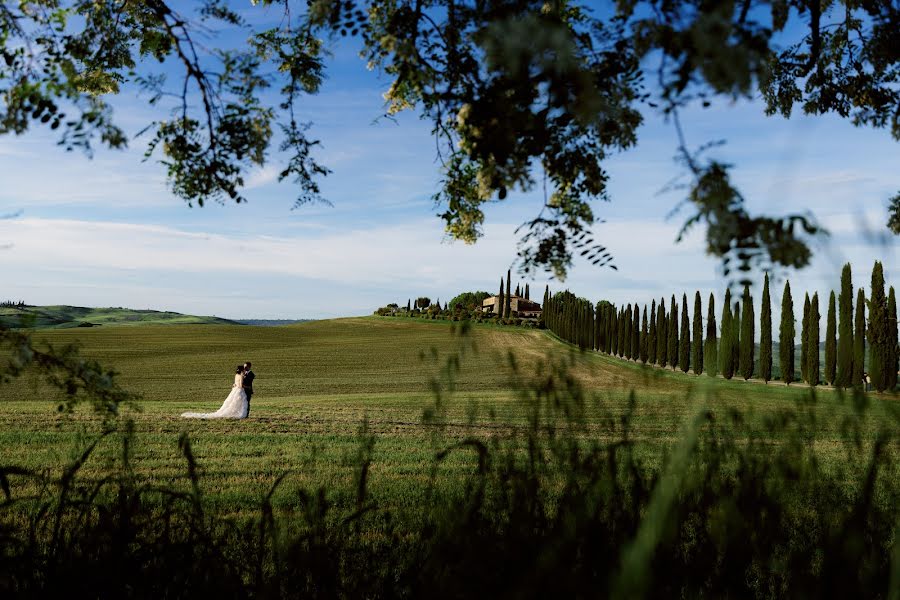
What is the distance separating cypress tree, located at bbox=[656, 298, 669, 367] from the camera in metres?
32.1

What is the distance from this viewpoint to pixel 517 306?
79875 millimetres

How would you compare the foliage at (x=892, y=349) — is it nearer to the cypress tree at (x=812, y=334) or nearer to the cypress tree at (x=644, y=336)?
the cypress tree at (x=812, y=334)

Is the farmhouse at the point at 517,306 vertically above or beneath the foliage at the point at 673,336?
above

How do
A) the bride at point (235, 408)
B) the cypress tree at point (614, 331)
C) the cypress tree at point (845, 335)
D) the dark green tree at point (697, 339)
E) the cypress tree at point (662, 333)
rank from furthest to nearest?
the cypress tree at point (614, 331) < the cypress tree at point (662, 333) < the dark green tree at point (697, 339) < the cypress tree at point (845, 335) < the bride at point (235, 408)

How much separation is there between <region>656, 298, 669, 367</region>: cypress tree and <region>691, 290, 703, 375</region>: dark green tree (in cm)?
208

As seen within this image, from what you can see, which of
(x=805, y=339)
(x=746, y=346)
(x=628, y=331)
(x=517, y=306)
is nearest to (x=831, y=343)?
(x=805, y=339)

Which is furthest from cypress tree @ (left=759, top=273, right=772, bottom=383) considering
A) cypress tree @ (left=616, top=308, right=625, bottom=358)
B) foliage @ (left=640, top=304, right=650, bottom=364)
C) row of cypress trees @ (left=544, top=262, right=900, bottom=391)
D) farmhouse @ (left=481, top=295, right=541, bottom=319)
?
farmhouse @ (left=481, top=295, right=541, bottom=319)

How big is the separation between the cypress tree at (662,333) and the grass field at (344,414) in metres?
2.65

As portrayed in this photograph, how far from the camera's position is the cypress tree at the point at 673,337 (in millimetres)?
31047

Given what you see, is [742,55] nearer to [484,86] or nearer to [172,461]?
[484,86]

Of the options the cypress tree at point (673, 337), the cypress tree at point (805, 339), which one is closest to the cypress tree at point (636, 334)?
the cypress tree at point (673, 337)

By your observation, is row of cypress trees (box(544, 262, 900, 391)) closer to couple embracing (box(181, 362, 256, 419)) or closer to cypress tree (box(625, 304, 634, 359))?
cypress tree (box(625, 304, 634, 359))

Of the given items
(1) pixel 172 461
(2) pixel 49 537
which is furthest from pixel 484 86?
(1) pixel 172 461

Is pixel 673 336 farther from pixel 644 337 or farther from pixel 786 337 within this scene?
pixel 786 337
